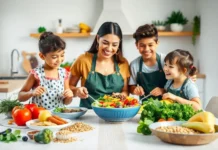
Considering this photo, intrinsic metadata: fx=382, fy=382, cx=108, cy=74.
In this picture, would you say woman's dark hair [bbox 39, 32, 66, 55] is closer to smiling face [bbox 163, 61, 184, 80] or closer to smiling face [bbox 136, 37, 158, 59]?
smiling face [bbox 136, 37, 158, 59]

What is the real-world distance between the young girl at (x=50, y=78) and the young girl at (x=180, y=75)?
67 cm

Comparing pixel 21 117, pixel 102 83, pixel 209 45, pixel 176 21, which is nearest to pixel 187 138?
pixel 21 117

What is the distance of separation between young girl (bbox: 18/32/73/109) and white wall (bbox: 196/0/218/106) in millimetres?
2126

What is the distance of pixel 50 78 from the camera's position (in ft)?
8.10

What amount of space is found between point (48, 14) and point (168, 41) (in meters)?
1.66

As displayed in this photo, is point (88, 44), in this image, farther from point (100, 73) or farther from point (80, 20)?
point (100, 73)

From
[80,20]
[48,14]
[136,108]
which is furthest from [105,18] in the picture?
[136,108]

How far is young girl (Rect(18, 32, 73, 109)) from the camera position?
2318 mm

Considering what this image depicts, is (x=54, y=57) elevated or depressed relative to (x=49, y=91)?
elevated

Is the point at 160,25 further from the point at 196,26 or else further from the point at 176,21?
the point at 196,26

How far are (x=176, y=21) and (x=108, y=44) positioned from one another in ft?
8.84

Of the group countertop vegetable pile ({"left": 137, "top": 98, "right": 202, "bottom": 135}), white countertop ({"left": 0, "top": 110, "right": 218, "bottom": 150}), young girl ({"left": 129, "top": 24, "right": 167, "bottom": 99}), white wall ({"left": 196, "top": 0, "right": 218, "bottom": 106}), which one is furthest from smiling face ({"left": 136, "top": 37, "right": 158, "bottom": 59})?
white wall ({"left": 196, "top": 0, "right": 218, "bottom": 106})

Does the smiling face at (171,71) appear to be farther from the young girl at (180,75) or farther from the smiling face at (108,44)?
the smiling face at (108,44)

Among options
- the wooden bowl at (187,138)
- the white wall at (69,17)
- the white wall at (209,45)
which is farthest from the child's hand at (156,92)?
the white wall at (69,17)
